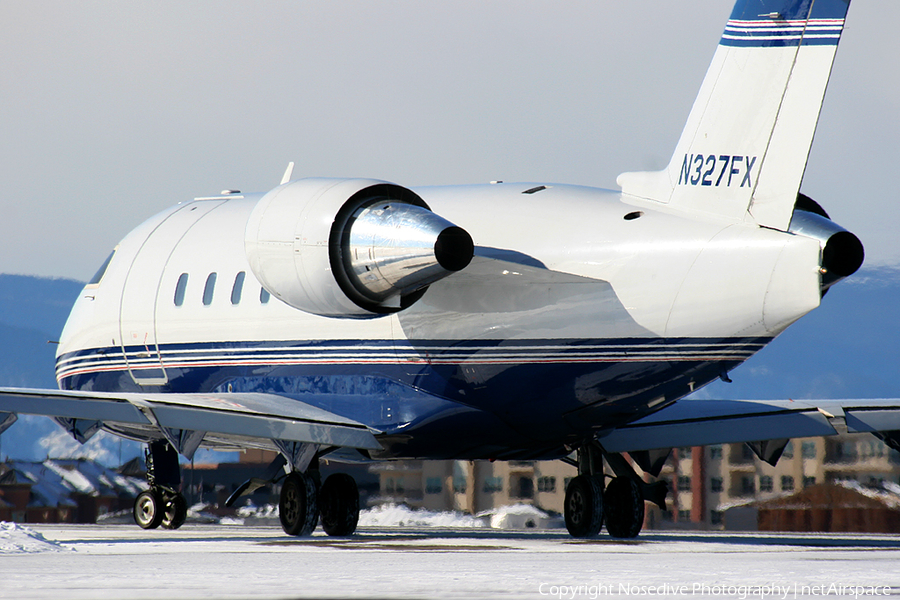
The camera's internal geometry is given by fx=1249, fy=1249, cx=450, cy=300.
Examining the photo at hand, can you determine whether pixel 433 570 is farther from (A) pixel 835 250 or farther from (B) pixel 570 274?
(A) pixel 835 250

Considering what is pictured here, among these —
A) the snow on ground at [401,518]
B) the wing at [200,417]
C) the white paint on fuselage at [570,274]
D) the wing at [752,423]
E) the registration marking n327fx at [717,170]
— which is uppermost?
the registration marking n327fx at [717,170]

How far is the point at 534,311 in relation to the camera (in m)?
17.1

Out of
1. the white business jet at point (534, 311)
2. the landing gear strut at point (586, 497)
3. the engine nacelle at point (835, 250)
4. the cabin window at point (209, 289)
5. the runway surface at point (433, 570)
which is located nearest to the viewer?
the runway surface at point (433, 570)

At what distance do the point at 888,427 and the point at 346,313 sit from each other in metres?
9.30

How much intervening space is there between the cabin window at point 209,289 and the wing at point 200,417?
2070mm

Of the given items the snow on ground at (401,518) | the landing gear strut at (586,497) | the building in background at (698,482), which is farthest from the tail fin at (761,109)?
the snow on ground at (401,518)

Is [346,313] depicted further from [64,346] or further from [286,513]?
[64,346]

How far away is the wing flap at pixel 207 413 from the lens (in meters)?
16.6

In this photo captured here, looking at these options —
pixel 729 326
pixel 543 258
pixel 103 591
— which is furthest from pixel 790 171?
pixel 103 591

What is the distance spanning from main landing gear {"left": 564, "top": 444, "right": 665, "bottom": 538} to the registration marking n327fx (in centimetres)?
582

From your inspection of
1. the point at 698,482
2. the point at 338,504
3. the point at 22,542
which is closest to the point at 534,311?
the point at 338,504

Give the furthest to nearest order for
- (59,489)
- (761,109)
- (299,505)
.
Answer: (59,489)
(299,505)
(761,109)

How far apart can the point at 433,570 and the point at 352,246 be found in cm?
596

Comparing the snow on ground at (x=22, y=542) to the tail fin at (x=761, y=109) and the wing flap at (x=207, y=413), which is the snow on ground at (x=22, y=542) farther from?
the tail fin at (x=761, y=109)
